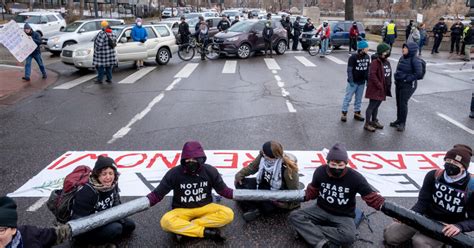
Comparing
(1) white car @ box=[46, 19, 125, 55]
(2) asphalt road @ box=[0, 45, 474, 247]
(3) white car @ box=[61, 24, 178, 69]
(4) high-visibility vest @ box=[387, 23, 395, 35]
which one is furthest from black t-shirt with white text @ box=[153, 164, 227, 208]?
(4) high-visibility vest @ box=[387, 23, 395, 35]

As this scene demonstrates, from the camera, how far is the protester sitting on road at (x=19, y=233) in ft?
10.3

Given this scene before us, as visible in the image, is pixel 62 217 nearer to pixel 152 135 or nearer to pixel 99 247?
pixel 99 247

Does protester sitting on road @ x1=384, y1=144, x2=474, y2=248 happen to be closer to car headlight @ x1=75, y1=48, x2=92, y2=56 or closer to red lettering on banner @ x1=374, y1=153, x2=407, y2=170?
red lettering on banner @ x1=374, y1=153, x2=407, y2=170

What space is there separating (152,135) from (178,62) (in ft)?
34.6

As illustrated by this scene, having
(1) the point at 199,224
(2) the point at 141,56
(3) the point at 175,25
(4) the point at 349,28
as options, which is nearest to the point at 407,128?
(1) the point at 199,224

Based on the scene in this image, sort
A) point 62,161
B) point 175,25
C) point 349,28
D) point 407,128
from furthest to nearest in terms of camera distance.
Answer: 1. point 175,25
2. point 349,28
3. point 407,128
4. point 62,161

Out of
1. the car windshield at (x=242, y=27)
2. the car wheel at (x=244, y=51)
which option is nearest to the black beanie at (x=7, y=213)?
the car wheel at (x=244, y=51)

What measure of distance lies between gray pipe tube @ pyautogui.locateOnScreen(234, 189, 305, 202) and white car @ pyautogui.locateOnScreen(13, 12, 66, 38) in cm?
2091

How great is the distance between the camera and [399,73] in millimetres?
7996

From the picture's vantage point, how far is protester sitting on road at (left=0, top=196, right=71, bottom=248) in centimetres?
313

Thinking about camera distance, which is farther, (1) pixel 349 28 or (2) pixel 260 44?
(1) pixel 349 28

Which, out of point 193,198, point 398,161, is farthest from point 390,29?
point 193,198

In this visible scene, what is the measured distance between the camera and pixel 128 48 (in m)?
15.3

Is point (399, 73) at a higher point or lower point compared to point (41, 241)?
higher
